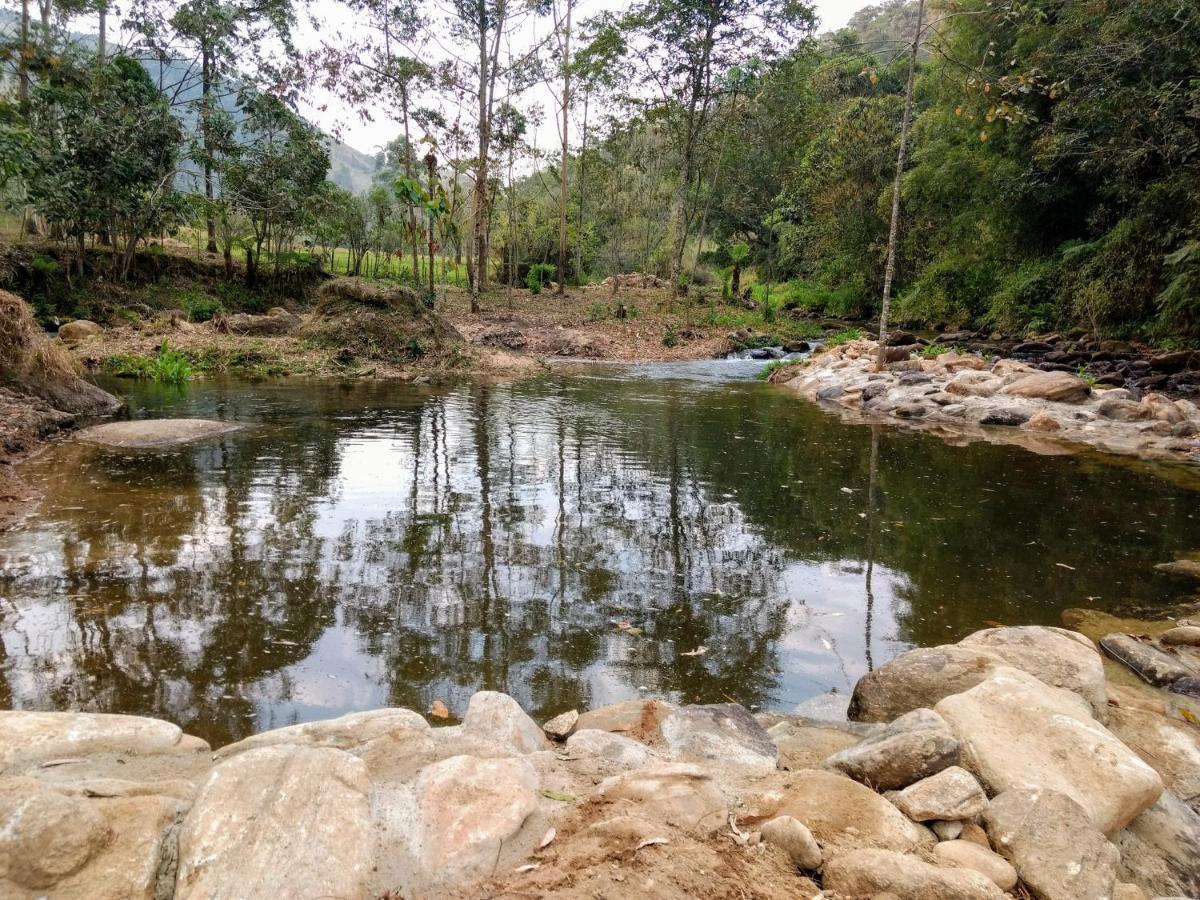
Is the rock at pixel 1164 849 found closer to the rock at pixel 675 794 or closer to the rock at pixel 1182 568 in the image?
the rock at pixel 675 794

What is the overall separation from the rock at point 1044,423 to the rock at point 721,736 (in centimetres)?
913

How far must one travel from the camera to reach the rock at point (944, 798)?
2.16 m

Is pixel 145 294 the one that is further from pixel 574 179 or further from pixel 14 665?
pixel 574 179

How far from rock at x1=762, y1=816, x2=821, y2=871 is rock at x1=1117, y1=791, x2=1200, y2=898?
1133mm

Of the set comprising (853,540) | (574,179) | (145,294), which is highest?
(574,179)

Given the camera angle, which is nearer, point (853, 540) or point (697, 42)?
point (853, 540)

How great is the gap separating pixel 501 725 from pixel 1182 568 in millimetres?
5069

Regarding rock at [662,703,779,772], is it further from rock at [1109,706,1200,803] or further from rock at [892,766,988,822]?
rock at [1109,706,1200,803]

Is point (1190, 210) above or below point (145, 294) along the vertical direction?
above

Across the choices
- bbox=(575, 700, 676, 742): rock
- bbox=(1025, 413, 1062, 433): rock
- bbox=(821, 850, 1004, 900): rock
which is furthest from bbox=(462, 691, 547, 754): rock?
bbox=(1025, 413, 1062, 433): rock

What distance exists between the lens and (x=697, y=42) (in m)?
22.2

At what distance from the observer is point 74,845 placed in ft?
5.49

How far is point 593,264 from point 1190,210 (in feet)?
107

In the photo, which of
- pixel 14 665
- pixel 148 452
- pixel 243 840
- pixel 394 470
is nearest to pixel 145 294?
pixel 148 452
